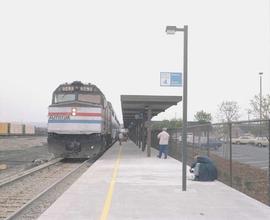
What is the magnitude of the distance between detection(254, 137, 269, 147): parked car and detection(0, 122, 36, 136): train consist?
7794 centimetres

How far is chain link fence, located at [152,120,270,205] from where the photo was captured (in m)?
12.1

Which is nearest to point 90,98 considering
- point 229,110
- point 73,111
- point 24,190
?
point 73,111

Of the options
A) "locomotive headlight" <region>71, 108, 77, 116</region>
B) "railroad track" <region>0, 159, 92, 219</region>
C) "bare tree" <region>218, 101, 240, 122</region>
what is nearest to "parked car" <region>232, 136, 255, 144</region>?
"railroad track" <region>0, 159, 92, 219</region>

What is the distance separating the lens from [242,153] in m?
13.7

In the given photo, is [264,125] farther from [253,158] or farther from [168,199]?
[168,199]

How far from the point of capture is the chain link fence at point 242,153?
12.1m

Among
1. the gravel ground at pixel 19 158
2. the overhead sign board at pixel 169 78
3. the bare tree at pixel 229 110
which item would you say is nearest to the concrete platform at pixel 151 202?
the overhead sign board at pixel 169 78

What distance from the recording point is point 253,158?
505 inches

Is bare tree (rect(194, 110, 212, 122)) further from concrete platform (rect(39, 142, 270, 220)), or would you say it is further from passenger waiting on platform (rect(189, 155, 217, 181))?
concrete platform (rect(39, 142, 270, 220))

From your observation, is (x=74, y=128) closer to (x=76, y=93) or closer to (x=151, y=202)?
(x=76, y=93)

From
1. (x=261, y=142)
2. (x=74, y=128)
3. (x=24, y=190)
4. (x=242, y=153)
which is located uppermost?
(x=74, y=128)

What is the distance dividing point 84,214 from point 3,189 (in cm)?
630

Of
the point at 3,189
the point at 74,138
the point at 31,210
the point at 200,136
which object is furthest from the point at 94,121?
the point at 31,210

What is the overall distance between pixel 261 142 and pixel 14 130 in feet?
303
